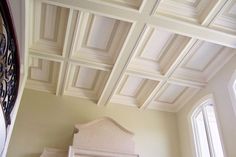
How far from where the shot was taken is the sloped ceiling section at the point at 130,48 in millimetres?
3715

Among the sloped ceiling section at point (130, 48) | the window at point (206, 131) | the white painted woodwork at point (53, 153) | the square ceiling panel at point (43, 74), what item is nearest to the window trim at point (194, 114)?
the window at point (206, 131)

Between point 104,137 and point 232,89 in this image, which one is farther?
point 104,137

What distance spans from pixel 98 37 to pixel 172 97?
7.42 feet

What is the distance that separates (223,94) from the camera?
14.8ft

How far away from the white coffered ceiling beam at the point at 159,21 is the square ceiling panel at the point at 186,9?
0.27 ft

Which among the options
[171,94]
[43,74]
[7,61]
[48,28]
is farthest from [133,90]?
[7,61]

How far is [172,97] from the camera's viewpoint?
571cm

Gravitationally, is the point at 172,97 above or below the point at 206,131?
above

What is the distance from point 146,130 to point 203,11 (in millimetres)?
2770

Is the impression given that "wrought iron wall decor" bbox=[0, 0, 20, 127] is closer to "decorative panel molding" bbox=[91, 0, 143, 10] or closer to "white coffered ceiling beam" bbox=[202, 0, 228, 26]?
"decorative panel molding" bbox=[91, 0, 143, 10]

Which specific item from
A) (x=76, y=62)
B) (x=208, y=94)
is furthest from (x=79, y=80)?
(x=208, y=94)

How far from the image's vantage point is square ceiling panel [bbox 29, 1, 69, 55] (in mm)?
3875

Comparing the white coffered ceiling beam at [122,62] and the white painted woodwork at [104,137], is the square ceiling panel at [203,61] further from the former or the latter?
the white painted woodwork at [104,137]

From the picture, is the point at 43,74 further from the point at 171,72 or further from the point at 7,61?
the point at 7,61
